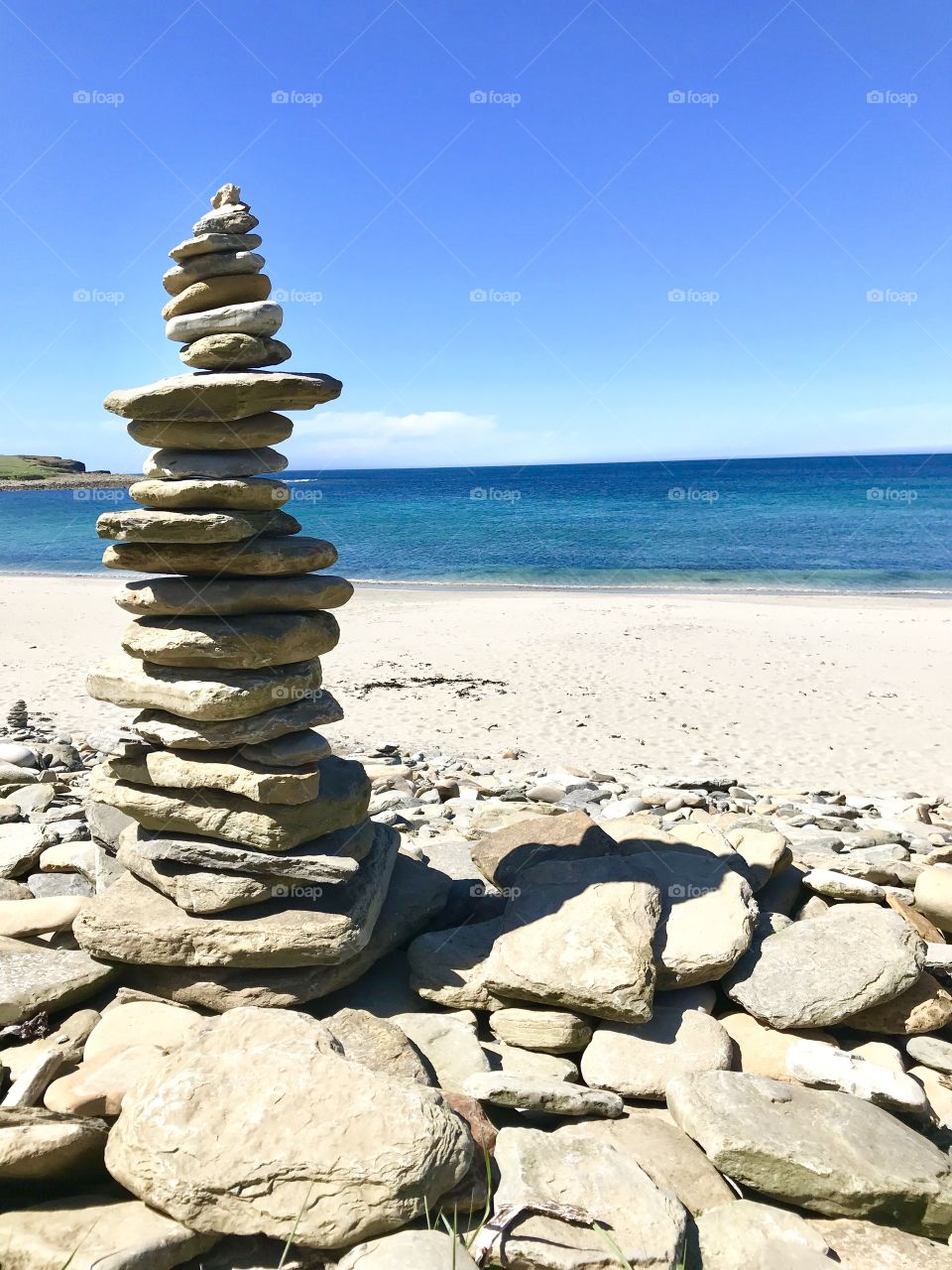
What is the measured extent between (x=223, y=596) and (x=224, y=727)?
2.72 feet

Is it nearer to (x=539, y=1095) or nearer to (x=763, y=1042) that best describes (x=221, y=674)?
(x=539, y=1095)

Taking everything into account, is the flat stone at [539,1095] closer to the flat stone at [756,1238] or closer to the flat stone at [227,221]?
the flat stone at [756,1238]

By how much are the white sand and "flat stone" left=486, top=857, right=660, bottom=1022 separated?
20.5 feet

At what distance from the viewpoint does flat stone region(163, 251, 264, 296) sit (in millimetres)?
5582

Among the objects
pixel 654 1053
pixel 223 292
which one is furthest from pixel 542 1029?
pixel 223 292

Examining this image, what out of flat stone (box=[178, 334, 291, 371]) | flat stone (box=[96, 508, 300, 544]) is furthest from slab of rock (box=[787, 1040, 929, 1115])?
flat stone (box=[178, 334, 291, 371])

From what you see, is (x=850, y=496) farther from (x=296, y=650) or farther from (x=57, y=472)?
(x=57, y=472)

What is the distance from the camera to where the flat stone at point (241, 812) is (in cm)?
538

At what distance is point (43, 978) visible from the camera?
5.07m

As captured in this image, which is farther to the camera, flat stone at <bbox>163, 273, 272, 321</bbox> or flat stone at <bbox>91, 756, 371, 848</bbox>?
flat stone at <bbox>163, 273, 272, 321</bbox>

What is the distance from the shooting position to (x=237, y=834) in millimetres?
5383

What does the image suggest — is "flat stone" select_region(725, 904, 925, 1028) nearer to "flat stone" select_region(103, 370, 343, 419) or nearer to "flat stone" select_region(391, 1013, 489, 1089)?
"flat stone" select_region(391, 1013, 489, 1089)

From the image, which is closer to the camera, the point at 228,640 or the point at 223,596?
the point at 228,640

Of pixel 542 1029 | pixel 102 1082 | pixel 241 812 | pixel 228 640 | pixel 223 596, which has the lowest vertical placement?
pixel 542 1029
